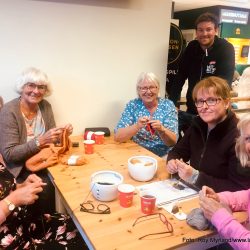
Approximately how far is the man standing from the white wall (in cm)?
28

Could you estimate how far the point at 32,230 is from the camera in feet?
4.59

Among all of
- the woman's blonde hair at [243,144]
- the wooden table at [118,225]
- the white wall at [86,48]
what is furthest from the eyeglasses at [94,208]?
the white wall at [86,48]

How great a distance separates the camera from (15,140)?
181 centimetres

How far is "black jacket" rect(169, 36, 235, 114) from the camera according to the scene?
2.59m

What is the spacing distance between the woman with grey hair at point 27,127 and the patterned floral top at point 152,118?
515 millimetres

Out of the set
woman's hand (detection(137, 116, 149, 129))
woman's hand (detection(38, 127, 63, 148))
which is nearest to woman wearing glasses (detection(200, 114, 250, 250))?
woman's hand (detection(137, 116, 149, 129))

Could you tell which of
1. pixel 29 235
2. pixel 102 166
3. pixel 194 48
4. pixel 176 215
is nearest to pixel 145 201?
pixel 176 215

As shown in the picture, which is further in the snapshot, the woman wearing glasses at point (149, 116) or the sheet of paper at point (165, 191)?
the woman wearing glasses at point (149, 116)

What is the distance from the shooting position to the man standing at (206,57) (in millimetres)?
2520

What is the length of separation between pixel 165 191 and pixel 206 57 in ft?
5.71

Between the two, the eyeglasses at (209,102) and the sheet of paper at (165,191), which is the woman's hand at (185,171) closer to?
the sheet of paper at (165,191)

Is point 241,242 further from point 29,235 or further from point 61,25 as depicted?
point 61,25

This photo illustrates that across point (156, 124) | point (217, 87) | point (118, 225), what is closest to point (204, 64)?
point (156, 124)

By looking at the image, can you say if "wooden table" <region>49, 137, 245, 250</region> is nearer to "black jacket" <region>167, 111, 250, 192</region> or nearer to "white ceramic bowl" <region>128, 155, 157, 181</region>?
"white ceramic bowl" <region>128, 155, 157, 181</region>
